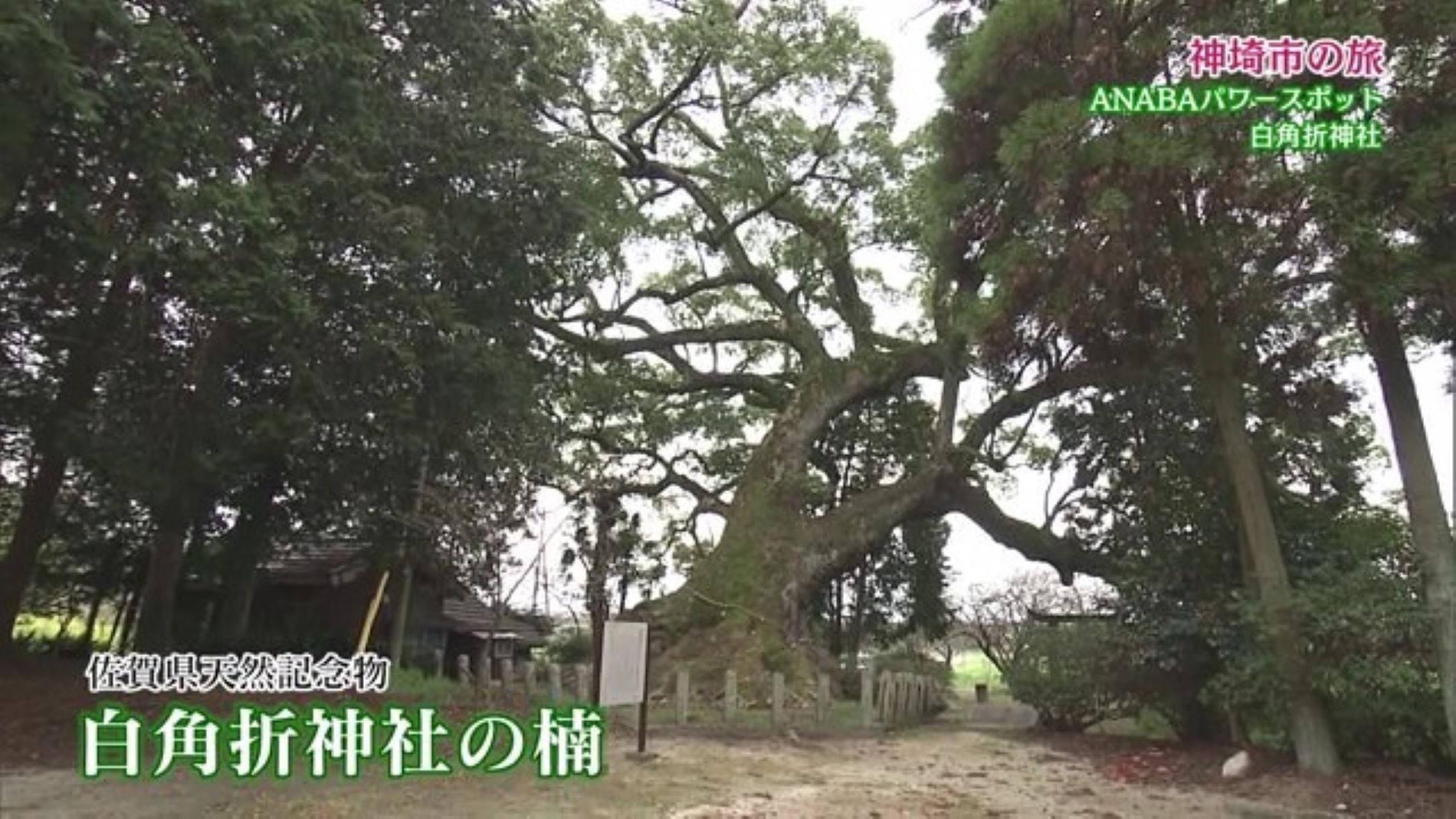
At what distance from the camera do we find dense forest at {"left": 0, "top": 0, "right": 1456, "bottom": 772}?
777cm

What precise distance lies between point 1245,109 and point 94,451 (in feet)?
35.0

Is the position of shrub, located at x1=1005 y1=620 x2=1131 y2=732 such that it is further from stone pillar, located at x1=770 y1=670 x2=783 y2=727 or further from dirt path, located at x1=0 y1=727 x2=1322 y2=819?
stone pillar, located at x1=770 y1=670 x2=783 y2=727

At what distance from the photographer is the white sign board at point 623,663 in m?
8.02

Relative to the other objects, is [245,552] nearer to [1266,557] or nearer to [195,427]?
[195,427]

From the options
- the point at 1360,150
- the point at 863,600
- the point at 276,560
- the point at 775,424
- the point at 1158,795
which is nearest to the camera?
the point at 1360,150

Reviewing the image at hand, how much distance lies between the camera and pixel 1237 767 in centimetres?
949

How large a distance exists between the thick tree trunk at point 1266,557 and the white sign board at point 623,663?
546 centimetres

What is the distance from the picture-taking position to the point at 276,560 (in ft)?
61.2

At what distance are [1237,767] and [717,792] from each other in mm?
5319

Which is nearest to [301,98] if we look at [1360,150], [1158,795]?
[1360,150]

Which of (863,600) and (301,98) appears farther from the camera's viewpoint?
(863,600)

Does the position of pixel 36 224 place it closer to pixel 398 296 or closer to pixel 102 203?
pixel 102 203

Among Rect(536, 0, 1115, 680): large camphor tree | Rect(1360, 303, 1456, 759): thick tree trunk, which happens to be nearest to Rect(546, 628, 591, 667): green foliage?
Rect(536, 0, 1115, 680): large camphor tree

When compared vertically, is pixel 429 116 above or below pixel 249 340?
above
